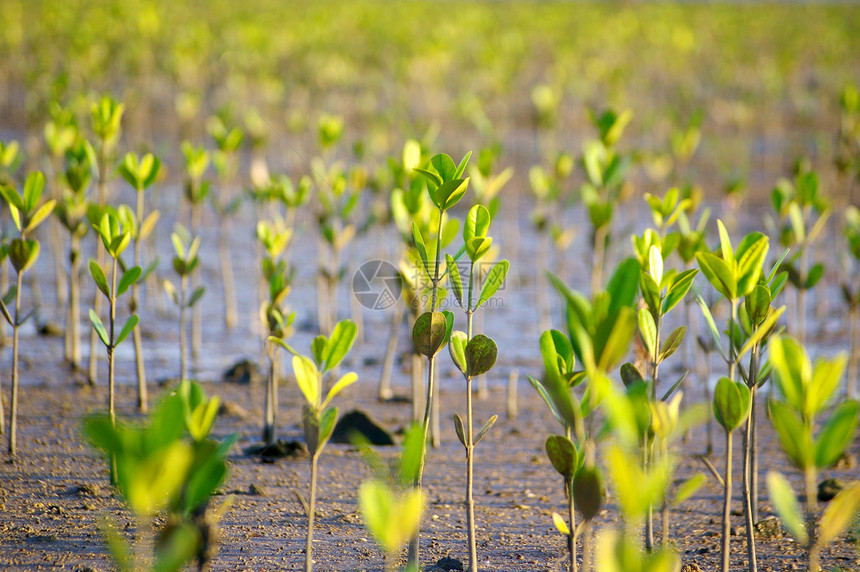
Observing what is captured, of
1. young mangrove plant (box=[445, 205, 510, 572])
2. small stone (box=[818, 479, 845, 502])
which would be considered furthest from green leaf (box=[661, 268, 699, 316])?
small stone (box=[818, 479, 845, 502])

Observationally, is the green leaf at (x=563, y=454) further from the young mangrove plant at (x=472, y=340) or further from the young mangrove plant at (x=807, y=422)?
the young mangrove plant at (x=807, y=422)

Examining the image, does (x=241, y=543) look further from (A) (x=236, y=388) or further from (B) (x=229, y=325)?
(B) (x=229, y=325)

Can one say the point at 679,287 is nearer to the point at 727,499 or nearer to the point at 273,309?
the point at 727,499

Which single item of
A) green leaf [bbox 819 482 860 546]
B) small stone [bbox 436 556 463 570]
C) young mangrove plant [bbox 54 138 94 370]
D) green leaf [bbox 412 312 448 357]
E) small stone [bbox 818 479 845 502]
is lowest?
small stone [bbox 436 556 463 570]

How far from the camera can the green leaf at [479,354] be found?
2.10 metres

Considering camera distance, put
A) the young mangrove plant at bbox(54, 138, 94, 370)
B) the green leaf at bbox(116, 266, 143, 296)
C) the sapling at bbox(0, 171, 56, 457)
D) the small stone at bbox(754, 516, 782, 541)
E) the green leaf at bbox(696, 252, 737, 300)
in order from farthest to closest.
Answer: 1. the young mangrove plant at bbox(54, 138, 94, 370)
2. the sapling at bbox(0, 171, 56, 457)
3. the small stone at bbox(754, 516, 782, 541)
4. the green leaf at bbox(116, 266, 143, 296)
5. the green leaf at bbox(696, 252, 737, 300)

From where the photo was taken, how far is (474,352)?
213 cm

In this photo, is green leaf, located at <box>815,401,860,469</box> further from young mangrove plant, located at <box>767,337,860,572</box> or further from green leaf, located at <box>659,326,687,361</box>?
green leaf, located at <box>659,326,687,361</box>

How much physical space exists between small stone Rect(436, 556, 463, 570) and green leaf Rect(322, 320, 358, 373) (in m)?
0.75

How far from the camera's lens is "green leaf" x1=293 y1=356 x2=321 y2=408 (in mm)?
1802

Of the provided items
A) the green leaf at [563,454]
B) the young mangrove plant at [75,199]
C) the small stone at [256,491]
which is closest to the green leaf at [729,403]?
the green leaf at [563,454]

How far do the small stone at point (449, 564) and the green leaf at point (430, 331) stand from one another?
0.61m

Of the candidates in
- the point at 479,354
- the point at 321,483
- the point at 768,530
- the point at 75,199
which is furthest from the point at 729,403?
the point at 75,199

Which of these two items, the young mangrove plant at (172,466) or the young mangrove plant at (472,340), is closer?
the young mangrove plant at (172,466)
